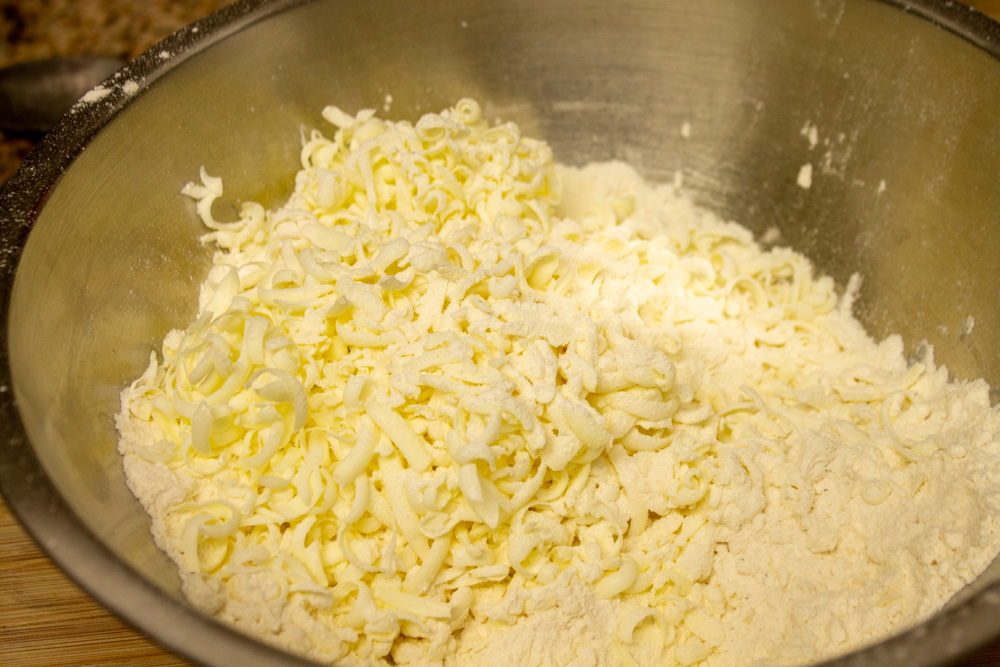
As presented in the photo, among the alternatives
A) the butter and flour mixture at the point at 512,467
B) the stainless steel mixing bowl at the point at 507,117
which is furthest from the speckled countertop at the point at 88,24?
the butter and flour mixture at the point at 512,467

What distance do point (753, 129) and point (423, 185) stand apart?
726mm

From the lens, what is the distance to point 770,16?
1.42 meters

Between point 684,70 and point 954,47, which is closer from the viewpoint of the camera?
point 954,47

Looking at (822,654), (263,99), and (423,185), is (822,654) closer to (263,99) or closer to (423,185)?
(423,185)

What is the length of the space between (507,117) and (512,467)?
0.88 meters

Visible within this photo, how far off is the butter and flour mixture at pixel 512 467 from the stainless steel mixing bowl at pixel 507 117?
92mm

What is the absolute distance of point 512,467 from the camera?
40.1 inches

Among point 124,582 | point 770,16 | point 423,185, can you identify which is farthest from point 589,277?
point 124,582

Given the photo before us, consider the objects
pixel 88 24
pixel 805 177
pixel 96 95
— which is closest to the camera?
pixel 96 95

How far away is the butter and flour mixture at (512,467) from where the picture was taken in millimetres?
990

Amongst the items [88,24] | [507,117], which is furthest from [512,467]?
[88,24]

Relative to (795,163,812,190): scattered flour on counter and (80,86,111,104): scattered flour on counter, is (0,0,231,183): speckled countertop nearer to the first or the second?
(80,86,111,104): scattered flour on counter

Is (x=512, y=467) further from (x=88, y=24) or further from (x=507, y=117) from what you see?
(x=88, y=24)

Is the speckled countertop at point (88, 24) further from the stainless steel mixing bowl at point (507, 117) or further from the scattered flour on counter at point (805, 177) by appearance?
the scattered flour on counter at point (805, 177)
